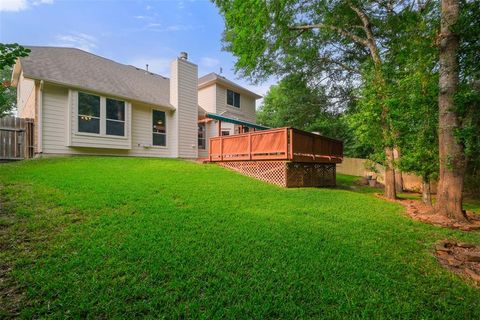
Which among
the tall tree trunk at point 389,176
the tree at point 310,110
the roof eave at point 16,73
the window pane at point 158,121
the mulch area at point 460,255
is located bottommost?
the mulch area at point 460,255

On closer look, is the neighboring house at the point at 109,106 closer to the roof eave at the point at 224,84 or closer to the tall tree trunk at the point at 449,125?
the roof eave at the point at 224,84

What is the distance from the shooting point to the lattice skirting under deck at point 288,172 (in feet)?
28.8

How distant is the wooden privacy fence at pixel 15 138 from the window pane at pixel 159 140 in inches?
201

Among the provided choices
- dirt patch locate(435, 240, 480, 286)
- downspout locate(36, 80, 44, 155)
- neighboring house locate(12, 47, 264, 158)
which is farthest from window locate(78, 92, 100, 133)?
dirt patch locate(435, 240, 480, 286)

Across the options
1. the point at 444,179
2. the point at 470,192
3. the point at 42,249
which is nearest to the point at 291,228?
the point at 42,249

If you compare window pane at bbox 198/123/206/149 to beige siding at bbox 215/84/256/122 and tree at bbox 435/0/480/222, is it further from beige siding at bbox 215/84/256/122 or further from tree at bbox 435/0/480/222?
tree at bbox 435/0/480/222

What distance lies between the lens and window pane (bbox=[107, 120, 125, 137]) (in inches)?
436

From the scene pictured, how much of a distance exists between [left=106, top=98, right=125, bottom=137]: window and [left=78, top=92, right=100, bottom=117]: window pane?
49 centimetres

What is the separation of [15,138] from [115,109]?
394 centimetres

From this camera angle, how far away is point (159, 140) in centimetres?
1331

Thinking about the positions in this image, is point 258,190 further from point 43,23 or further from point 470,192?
point 43,23

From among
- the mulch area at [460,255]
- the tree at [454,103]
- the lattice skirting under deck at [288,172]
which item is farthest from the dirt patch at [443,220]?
the lattice skirting under deck at [288,172]

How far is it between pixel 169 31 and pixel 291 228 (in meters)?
12.9

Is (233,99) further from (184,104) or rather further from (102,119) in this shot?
(102,119)
